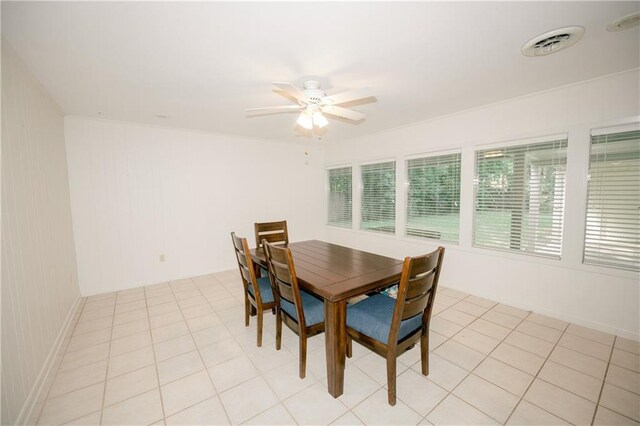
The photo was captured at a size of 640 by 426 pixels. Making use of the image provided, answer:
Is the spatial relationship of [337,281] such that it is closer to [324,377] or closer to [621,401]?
[324,377]

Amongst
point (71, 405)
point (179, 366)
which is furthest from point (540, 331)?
point (71, 405)

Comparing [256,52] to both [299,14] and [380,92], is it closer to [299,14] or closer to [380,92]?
[299,14]

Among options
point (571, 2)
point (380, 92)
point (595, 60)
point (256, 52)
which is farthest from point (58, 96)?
point (595, 60)

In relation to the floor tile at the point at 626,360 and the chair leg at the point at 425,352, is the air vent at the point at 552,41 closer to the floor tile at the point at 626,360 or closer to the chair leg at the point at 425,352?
the chair leg at the point at 425,352

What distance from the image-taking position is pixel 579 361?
202 cm

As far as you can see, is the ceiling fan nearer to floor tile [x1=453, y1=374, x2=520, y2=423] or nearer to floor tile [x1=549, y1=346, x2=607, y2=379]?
floor tile [x1=453, y1=374, x2=520, y2=423]

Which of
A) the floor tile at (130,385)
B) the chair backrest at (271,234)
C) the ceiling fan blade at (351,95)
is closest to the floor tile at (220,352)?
the floor tile at (130,385)

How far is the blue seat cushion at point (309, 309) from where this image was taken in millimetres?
1892

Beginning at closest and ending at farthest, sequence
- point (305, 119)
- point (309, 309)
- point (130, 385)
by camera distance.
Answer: point (130, 385), point (309, 309), point (305, 119)

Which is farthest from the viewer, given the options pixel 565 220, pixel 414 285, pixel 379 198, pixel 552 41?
pixel 379 198

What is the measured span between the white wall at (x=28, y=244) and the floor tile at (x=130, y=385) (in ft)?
1.32

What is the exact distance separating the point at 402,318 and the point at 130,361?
86.9 inches

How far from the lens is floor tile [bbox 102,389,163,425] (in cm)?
154

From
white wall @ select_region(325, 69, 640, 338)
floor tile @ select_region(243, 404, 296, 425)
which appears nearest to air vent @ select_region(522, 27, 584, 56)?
white wall @ select_region(325, 69, 640, 338)
